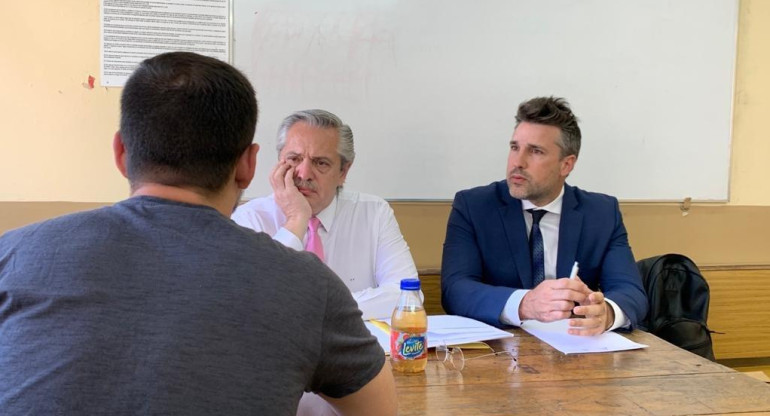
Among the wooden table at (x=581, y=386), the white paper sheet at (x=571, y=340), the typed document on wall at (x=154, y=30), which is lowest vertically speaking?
the white paper sheet at (x=571, y=340)

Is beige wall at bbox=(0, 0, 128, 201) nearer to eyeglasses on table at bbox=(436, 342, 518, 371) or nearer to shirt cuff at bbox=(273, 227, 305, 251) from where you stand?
shirt cuff at bbox=(273, 227, 305, 251)

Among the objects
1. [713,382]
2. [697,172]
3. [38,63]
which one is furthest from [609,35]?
[38,63]

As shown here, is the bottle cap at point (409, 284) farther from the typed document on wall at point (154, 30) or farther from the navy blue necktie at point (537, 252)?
the typed document on wall at point (154, 30)

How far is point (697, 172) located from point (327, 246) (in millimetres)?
1876

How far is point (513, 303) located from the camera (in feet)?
5.95

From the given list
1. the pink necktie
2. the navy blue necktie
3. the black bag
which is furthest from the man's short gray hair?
the black bag

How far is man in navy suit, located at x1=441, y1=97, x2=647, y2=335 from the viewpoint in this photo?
2.18 meters

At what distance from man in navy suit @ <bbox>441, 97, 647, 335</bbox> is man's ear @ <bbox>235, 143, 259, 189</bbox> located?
1208 mm

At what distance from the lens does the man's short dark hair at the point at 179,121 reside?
2.72ft

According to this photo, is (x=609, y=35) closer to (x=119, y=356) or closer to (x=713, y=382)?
(x=713, y=382)

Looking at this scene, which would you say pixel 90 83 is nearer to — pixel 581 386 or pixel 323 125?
pixel 323 125

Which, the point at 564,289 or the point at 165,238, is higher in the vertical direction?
the point at 165,238

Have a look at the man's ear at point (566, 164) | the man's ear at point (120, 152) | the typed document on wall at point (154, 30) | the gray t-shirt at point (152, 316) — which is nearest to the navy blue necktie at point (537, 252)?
the man's ear at point (566, 164)

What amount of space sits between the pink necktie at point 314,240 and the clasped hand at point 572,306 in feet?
2.34
